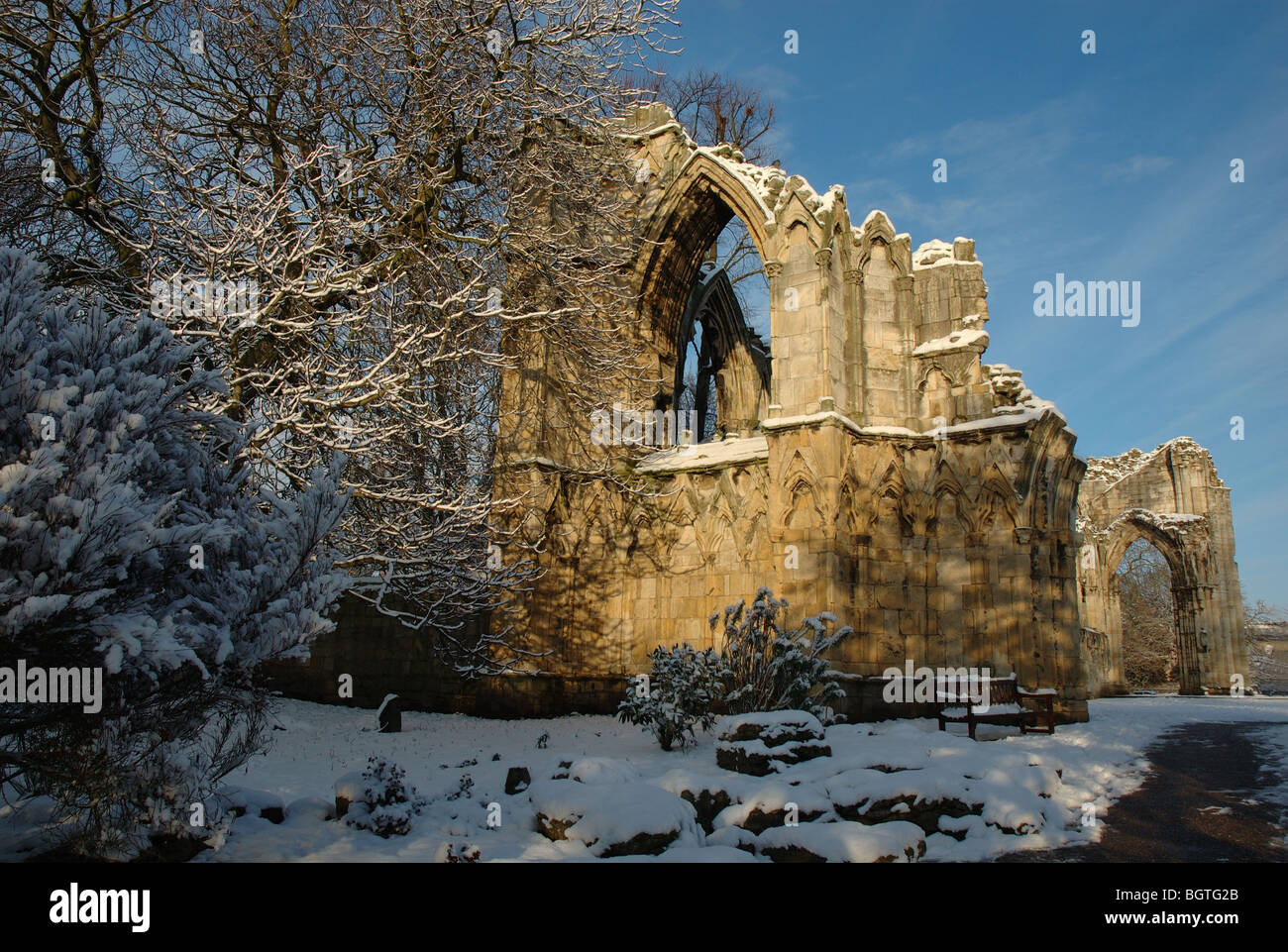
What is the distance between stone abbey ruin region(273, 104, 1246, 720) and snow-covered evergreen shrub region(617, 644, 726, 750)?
8.15 feet

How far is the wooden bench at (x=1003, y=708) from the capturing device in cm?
982

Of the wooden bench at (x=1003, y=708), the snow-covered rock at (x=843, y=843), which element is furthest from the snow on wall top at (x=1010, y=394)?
the snow-covered rock at (x=843, y=843)

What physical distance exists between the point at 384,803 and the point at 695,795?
88.9 inches

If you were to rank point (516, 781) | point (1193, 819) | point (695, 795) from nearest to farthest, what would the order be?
point (1193, 819) → point (695, 795) → point (516, 781)

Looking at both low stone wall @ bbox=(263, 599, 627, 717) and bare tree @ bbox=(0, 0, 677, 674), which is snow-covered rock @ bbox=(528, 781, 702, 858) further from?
low stone wall @ bbox=(263, 599, 627, 717)

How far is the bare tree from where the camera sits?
837 cm

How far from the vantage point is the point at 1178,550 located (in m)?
30.4

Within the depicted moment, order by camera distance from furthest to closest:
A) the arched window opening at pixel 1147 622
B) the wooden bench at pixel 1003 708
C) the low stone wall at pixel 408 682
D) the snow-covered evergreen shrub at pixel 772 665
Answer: the arched window opening at pixel 1147 622
the low stone wall at pixel 408 682
the wooden bench at pixel 1003 708
the snow-covered evergreen shrub at pixel 772 665

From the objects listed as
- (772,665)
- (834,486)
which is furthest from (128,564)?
(834,486)

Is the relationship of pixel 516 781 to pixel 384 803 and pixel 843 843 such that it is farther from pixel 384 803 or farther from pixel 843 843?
pixel 843 843

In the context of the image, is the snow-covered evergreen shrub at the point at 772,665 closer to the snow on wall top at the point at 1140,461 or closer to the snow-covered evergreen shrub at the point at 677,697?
the snow-covered evergreen shrub at the point at 677,697

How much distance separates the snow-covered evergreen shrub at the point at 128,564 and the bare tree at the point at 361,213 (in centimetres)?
270

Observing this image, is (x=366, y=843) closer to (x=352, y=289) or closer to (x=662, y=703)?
(x=662, y=703)

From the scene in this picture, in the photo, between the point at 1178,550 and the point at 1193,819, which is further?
the point at 1178,550
